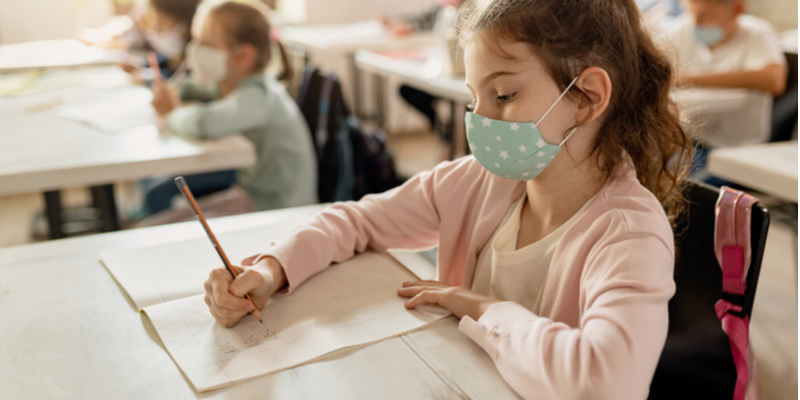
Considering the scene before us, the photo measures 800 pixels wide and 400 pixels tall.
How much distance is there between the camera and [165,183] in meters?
2.40

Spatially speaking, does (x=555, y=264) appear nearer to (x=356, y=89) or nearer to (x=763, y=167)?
(x=763, y=167)

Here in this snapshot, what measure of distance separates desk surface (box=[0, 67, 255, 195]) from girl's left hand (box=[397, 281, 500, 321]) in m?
0.93

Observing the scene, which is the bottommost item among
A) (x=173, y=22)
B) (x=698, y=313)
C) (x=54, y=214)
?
(x=54, y=214)

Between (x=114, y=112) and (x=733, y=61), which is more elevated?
(x=733, y=61)

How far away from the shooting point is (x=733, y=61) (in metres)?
2.55

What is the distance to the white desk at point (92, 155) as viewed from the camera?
148 cm

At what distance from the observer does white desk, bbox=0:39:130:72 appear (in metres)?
3.07

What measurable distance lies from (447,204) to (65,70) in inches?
105

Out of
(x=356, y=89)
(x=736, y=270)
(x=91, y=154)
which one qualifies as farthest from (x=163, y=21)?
(x=736, y=270)

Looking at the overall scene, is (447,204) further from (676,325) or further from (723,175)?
(723,175)

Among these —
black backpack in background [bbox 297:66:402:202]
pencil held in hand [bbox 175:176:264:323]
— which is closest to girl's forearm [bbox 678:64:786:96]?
black backpack in background [bbox 297:66:402:202]

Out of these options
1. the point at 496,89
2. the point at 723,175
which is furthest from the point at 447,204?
the point at 723,175

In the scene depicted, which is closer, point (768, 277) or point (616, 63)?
point (616, 63)

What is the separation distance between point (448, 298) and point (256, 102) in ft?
4.51
